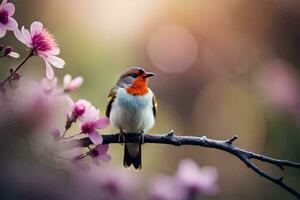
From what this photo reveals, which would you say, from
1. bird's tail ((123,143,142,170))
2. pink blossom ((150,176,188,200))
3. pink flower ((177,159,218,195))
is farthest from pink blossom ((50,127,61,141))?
bird's tail ((123,143,142,170))

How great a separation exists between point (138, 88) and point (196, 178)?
725 mm

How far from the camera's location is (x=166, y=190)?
1.85 meters

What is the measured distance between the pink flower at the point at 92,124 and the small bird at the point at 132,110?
0.99 m

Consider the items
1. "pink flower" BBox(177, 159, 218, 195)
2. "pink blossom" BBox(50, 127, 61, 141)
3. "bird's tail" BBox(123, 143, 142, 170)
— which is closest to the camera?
"pink blossom" BBox(50, 127, 61, 141)

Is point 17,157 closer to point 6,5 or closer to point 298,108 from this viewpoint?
point 6,5

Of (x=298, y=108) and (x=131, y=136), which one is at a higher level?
(x=298, y=108)

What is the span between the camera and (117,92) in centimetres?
268

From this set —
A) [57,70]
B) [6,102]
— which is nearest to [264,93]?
[57,70]

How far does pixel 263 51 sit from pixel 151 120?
3.95 meters

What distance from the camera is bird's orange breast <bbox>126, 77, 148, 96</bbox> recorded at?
2689mm

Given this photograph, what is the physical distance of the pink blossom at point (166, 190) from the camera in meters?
1.82

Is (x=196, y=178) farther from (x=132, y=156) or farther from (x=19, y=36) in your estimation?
(x=19, y=36)

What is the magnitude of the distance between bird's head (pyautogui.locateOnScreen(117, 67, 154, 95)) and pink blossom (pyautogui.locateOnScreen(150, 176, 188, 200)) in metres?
0.76

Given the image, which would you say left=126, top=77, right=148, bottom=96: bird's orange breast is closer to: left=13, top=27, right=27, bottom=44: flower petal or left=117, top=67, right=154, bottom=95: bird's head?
left=117, top=67, right=154, bottom=95: bird's head
